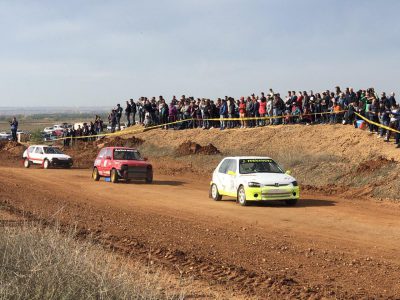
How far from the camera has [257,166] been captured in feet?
63.6

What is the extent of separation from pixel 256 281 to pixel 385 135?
19004 millimetres

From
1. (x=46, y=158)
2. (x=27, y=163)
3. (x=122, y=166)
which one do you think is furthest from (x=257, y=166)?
(x=27, y=163)

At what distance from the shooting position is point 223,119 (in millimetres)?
37250

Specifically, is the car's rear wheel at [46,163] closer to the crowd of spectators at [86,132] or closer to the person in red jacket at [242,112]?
the person in red jacket at [242,112]

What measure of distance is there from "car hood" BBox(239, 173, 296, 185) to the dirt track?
0.83 meters

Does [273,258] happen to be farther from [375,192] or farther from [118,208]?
[375,192]

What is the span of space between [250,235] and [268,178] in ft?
17.3

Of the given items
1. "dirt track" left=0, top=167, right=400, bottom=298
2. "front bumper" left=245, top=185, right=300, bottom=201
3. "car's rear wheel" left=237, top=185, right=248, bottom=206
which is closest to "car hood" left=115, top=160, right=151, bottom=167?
"dirt track" left=0, top=167, right=400, bottom=298

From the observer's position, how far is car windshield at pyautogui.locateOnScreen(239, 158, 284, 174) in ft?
62.7

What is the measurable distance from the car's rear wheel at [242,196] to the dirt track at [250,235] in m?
0.51

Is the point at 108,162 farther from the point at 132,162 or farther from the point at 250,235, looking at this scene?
the point at 250,235

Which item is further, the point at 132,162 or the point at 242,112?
the point at 242,112

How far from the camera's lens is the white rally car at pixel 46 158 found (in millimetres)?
35781

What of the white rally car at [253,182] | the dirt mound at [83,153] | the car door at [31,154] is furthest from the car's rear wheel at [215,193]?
the car door at [31,154]
